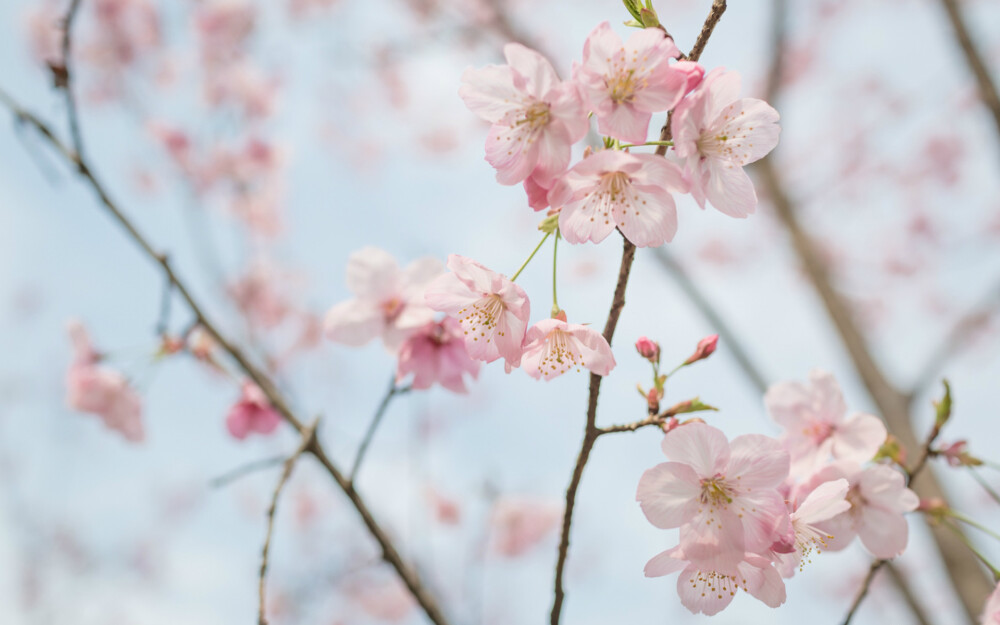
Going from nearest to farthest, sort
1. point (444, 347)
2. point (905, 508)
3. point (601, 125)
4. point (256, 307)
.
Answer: point (601, 125) → point (905, 508) → point (444, 347) → point (256, 307)

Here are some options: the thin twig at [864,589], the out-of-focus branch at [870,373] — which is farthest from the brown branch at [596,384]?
the out-of-focus branch at [870,373]

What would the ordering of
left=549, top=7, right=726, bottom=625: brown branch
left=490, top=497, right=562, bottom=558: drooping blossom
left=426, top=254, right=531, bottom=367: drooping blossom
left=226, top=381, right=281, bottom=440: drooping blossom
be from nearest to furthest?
left=549, top=7, right=726, bottom=625: brown branch
left=426, top=254, right=531, bottom=367: drooping blossom
left=226, top=381, right=281, bottom=440: drooping blossom
left=490, top=497, right=562, bottom=558: drooping blossom

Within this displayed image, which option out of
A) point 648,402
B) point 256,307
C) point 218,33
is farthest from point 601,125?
point 218,33

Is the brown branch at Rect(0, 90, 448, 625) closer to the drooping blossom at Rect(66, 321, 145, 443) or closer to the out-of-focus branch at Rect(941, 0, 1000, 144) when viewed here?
the drooping blossom at Rect(66, 321, 145, 443)

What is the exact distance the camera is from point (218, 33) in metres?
5.59

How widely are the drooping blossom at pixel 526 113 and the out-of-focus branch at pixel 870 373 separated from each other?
2.31 metres

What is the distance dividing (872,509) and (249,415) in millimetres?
1348

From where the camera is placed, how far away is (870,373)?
3604 millimetres

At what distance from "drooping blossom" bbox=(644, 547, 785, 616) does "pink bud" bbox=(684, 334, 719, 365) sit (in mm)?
255

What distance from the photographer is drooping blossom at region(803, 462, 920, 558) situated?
96cm

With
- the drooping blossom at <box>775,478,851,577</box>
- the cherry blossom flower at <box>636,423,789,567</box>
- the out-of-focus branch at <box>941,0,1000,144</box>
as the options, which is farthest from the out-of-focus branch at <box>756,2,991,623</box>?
the cherry blossom flower at <box>636,423,789,567</box>

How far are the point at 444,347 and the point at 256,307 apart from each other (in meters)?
4.78

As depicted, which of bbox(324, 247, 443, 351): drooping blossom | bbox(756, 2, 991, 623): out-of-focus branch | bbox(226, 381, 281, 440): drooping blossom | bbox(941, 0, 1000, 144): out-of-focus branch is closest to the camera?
bbox(324, 247, 443, 351): drooping blossom

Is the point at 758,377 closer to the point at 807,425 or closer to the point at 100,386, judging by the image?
the point at 807,425
